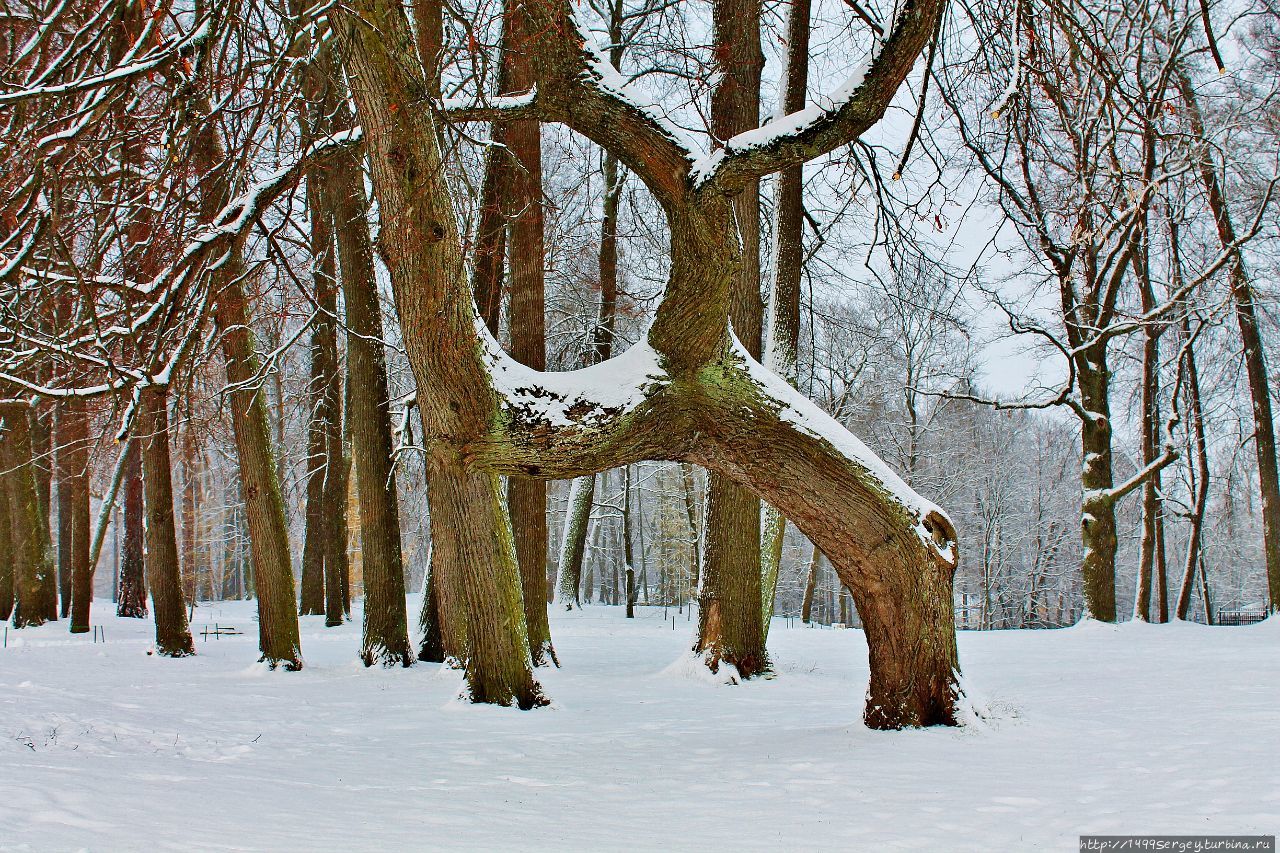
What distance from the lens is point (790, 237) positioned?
32.0 feet

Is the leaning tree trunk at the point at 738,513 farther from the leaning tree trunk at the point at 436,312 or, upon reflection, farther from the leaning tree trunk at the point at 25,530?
the leaning tree trunk at the point at 25,530

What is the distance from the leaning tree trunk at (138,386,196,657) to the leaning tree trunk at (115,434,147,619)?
4400 millimetres

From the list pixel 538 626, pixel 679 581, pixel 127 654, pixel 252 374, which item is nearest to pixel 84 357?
pixel 252 374

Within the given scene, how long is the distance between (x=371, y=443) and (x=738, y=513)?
4.50 metres

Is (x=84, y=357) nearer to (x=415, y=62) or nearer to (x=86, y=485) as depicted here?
(x=415, y=62)

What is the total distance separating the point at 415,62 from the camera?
537 centimetres

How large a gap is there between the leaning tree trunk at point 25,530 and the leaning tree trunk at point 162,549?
4385 millimetres

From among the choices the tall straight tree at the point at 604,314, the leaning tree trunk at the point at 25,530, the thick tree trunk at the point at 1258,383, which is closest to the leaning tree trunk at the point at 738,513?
the tall straight tree at the point at 604,314

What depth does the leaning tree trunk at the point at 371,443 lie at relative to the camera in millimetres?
10102

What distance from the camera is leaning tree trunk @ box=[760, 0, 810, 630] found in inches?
379

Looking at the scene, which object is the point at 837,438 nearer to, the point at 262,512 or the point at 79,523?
the point at 262,512

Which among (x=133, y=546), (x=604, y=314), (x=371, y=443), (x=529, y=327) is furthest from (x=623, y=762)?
(x=133, y=546)

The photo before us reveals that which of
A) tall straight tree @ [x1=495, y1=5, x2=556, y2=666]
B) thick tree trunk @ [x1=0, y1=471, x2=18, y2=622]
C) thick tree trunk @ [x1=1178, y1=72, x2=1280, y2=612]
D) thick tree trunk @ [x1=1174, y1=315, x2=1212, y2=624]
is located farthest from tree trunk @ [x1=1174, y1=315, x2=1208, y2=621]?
thick tree trunk @ [x1=0, y1=471, x2=18, y2=622]

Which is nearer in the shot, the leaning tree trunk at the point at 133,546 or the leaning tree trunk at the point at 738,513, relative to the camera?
the leaning tree trunk at the point at 738,513
